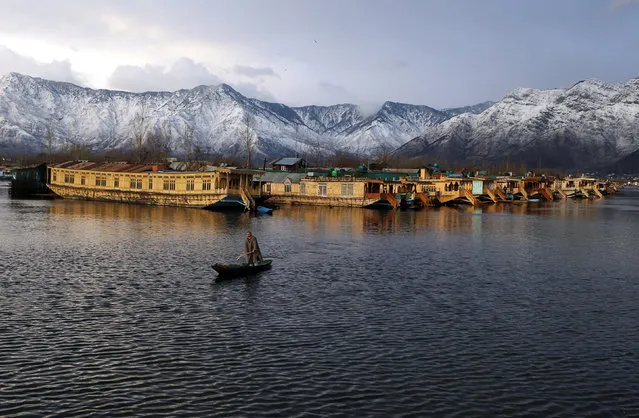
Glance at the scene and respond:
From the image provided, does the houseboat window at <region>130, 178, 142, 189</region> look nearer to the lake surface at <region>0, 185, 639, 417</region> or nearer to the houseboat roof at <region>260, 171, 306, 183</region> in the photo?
Result: the houseboat roof at <region>260, 171, 306, 183</region>

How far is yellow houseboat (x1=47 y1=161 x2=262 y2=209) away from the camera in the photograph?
83.4 meters

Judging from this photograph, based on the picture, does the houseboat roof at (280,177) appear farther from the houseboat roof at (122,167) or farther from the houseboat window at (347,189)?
the houseboat window at (347,189)

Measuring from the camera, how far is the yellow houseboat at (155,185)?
8338cm

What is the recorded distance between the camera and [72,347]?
1936 centimetres

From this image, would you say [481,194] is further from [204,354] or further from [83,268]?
[204,354]

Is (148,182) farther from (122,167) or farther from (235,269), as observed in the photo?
(235,269)

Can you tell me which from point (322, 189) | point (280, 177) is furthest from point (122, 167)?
point (322, 189)

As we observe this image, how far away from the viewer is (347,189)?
9631 cm

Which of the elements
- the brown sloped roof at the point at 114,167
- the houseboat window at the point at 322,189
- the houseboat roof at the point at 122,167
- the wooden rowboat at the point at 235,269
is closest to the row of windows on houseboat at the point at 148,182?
the houseboat roof at the point at 122,167

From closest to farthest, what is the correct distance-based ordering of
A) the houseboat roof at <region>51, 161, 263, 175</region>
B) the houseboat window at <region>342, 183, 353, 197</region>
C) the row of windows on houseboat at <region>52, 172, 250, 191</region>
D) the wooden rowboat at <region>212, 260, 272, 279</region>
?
the wooden rowboat at <region>212, 260, 272, 279</region> < the row of windows on houseboat at <region>52, 172, 250, 191</region> < the houseboat window at <region>342, 183, 353, 197</region> < the houseboat roof at <region>51, 161, 263, 175</region>

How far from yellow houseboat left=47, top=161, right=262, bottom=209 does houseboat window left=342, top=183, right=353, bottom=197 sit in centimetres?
1476

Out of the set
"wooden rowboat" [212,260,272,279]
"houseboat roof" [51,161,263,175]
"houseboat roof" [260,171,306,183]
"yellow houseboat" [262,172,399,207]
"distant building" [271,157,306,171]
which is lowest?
"wooden rowboat" [212,260,272,279]

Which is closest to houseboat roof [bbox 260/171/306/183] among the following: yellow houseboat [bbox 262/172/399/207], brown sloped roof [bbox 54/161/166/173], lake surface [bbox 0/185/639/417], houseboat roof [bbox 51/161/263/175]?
yellow houseboat [bbox 262/172/399/207]

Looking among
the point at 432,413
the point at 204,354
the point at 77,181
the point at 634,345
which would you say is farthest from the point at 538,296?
the point at 77,181
